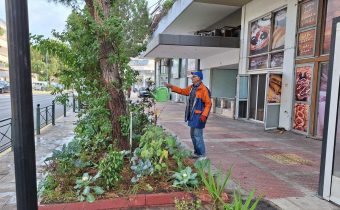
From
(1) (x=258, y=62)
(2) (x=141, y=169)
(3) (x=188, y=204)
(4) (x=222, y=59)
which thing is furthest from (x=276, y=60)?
(3) (x=188, y=204)

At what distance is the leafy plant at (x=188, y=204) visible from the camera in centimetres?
345

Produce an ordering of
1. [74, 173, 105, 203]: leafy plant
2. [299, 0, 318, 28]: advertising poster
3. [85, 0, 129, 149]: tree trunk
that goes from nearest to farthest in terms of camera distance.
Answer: [74, 173, 105, 203]: leafy plant, [85, 0, 129, 149]: tree trunk, [299, 0, 318, 28]: advertising poster

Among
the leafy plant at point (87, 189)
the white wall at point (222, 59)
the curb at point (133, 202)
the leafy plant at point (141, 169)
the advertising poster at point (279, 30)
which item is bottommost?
the curb at point (133, 202)

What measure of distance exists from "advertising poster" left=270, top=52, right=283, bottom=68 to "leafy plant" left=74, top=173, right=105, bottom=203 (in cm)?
877

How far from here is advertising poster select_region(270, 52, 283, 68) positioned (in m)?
10.5

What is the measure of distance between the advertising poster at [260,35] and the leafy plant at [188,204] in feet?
30.8

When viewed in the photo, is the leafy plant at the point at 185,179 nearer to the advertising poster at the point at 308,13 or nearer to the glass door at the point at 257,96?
the advertising poster at the point at 308,13

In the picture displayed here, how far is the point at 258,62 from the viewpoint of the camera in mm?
12109

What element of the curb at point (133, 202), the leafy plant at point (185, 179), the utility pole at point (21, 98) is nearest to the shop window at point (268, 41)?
the leafy plant at point (185, 179)

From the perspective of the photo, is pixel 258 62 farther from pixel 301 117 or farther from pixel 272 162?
pixel 272 162

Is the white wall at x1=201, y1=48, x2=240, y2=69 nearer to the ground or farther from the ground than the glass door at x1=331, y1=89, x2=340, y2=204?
farther from the ground

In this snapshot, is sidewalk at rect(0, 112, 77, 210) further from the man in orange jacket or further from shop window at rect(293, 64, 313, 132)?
shop window at rect(293, 64, 313, 132)

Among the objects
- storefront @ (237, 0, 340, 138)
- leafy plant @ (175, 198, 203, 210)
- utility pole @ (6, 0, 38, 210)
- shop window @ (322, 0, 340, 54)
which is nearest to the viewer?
utility pole @ (6, 0, 38, 210)

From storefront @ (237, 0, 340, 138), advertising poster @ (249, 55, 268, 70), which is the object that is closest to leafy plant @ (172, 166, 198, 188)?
storefront @ (237, 0, 340, 138)
